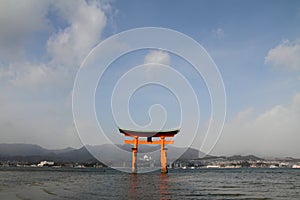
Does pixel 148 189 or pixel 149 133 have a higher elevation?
pixel 149 133

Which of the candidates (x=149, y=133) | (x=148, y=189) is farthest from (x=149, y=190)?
(x=149, y=133)

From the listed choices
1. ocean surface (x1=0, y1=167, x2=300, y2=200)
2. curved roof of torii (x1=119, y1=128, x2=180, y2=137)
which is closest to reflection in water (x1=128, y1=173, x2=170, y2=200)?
ocean surface (x1=0, y1=167, x2=300, y2=200)

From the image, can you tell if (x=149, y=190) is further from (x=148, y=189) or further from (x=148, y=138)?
(x=148, y=138)

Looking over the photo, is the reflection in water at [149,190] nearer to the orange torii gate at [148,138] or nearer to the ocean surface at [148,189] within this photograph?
the ocean surface at [148,189]

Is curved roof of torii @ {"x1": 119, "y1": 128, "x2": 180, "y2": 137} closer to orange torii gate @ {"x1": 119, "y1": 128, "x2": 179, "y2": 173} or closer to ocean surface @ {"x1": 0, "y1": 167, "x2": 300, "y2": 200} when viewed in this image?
orange torii gate @ {"x1": 119, "y1": 128, "x2": 179, "y2": 173}

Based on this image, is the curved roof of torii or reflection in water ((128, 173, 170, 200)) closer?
reflection in water ((128, 173, 170, 200))

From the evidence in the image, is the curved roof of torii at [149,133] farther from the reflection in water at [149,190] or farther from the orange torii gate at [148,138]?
the reflection in water at [149,190]

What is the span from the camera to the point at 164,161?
58.6m

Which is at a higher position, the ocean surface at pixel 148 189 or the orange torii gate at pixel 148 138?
the orange torii gate at pixel 148 138

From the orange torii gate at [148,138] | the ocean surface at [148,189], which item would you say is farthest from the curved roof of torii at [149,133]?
the ocean surface at [148,189]

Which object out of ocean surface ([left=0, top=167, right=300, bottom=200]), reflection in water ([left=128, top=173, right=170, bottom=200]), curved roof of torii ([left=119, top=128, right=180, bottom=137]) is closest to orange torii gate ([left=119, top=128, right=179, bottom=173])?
curved roof of torii ([left=119, top=128, right=180, bottom=137])

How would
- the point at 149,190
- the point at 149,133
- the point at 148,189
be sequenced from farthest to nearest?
the point at 149,133 → the point at 148,189 → the point at 149,190

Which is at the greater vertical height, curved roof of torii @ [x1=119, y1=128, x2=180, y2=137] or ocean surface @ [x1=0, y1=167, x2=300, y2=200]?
curved roof of torii @ [x1=119, y1=128, x2=180, y2=137]

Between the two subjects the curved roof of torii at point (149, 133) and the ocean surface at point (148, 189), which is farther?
the curved roof of torii at point (149, 133)
